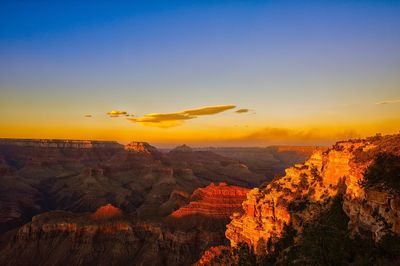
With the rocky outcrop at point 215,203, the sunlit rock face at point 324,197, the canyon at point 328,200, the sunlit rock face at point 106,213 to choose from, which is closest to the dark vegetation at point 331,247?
the canyon at point 328,200

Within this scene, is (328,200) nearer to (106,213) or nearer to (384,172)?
(384,172)

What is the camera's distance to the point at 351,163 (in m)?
44.7

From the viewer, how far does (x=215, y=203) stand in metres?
130

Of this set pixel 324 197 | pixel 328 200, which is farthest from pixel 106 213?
pixel 328 200

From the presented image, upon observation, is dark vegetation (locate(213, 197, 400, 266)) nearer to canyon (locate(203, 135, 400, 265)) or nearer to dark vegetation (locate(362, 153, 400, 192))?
canyon (locate(203, 135, 400, 265))

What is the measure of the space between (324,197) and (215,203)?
8271 cm

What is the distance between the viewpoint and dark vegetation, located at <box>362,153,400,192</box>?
35.2 metres

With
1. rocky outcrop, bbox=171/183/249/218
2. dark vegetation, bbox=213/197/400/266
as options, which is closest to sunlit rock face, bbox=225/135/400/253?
dark vegetation, bbox=213/197/400/266

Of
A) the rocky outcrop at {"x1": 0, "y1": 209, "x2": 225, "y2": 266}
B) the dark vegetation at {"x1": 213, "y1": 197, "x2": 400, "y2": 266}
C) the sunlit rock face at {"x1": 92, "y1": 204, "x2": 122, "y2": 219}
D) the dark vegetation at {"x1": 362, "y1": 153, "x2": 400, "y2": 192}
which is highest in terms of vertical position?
the dark vegetation at {"x1": 362, "y1": 153, "x2": 400, "y2": 192}

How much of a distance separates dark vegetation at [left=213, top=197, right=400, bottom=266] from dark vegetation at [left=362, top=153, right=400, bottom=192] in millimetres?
4375

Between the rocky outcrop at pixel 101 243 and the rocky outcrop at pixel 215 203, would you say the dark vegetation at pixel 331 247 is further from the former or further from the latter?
the rocky outcrop at pixel 215 203

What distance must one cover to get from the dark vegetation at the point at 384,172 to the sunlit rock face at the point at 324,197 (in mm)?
720

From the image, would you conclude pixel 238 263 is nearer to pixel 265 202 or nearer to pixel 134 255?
pixel 265 202

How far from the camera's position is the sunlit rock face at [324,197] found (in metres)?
34.2
